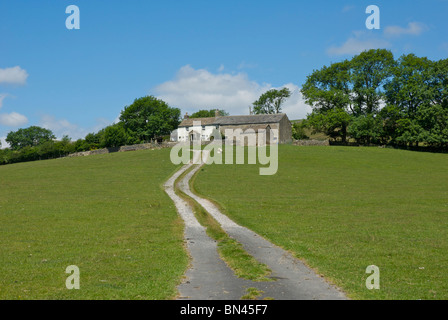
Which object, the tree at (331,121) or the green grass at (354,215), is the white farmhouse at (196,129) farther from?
the green grass at (354,215)

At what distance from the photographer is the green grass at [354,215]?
13.3m

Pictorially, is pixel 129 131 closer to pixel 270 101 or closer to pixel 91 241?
pixel 270 101

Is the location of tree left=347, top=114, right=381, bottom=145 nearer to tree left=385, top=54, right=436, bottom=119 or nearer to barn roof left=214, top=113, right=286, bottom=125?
tree left=385, top=54, right=436, bottom=119

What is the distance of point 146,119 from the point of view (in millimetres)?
132250

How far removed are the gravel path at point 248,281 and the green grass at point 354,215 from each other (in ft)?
2.11

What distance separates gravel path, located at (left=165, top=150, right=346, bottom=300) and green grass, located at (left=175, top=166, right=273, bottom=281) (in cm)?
26

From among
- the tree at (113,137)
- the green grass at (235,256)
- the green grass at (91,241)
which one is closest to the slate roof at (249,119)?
the tree at (113,137)

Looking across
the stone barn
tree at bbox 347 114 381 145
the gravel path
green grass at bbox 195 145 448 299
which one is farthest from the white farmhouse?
the gravel path

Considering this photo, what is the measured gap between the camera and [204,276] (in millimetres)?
13164

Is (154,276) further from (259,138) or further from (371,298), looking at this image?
(259,138)

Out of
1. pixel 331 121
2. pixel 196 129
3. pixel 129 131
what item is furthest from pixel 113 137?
pixel 331 121

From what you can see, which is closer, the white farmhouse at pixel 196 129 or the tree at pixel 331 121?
the tree at pixel 331 121

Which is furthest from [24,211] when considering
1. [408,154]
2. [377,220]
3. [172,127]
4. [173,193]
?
[172,127]

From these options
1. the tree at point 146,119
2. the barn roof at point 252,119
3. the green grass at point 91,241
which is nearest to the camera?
the green grass at point 91,241
